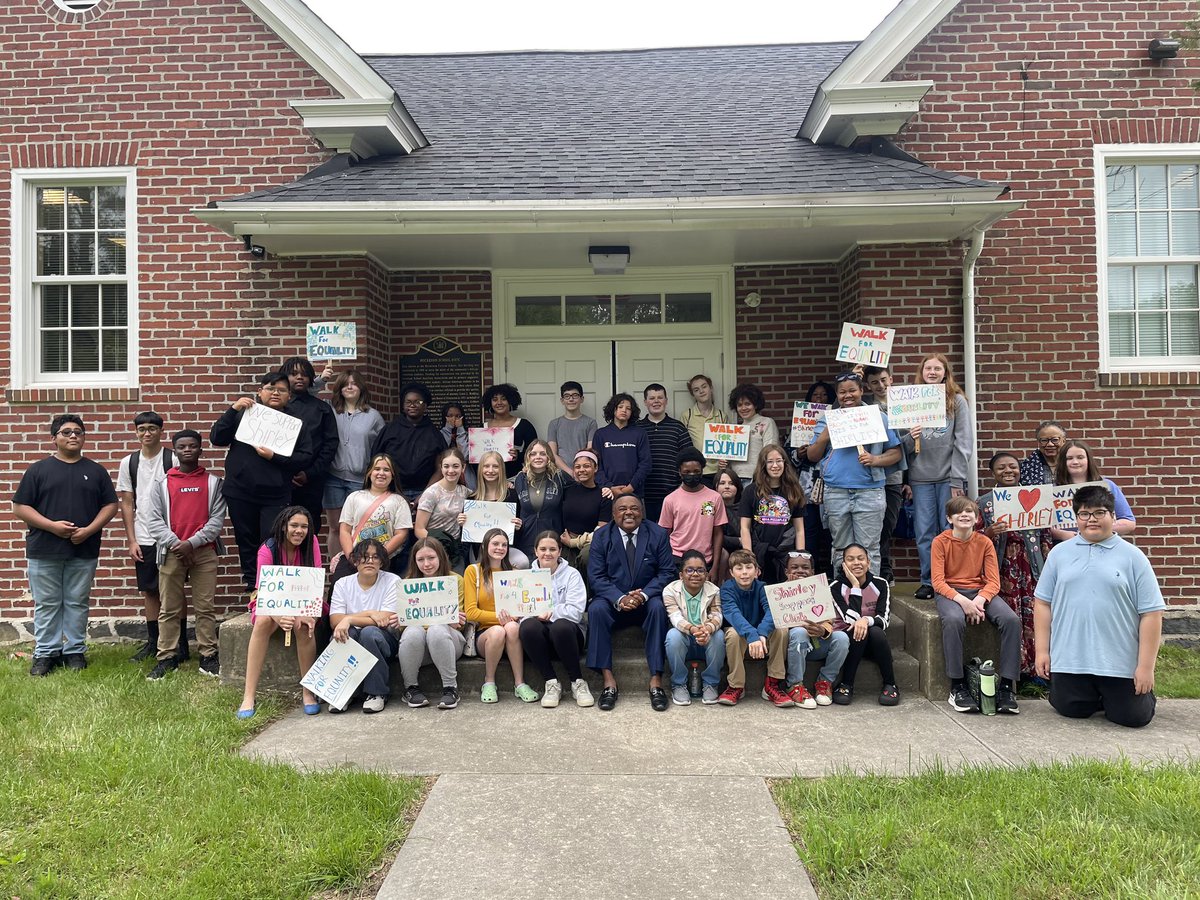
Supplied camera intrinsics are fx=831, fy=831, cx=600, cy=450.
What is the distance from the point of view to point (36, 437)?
7.53 meters

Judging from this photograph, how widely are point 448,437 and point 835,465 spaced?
333 centimetres

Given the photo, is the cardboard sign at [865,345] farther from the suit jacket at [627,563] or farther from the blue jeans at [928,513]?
the suit jacket at [627,563]

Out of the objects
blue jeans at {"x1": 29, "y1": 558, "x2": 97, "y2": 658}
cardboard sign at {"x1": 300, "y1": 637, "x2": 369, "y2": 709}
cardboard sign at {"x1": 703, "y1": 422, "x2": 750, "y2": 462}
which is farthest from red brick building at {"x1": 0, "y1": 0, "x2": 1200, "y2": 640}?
cardboard sign at {"x1": 300, "y1": 637, "x2": 369, "y2": 709}

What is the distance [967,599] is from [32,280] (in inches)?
330

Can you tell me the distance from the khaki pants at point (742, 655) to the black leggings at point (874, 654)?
43 centimetres

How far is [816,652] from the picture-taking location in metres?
5.67

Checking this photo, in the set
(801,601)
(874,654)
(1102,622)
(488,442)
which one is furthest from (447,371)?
(1102,622)

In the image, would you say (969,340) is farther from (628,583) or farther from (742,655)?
(628,583)

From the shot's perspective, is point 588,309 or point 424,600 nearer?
point 424,600

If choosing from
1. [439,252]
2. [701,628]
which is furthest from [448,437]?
[701,628]

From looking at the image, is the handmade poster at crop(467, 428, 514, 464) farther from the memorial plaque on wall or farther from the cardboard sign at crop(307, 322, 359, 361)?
the cardboard sign at crop(307, 322, 359, 361)

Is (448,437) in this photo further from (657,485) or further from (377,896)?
(377,896)

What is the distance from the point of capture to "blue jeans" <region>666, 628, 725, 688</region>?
216 inches

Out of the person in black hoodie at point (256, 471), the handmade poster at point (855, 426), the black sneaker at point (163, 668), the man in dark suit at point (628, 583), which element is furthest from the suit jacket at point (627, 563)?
the black sneaker at point (163, 668)
